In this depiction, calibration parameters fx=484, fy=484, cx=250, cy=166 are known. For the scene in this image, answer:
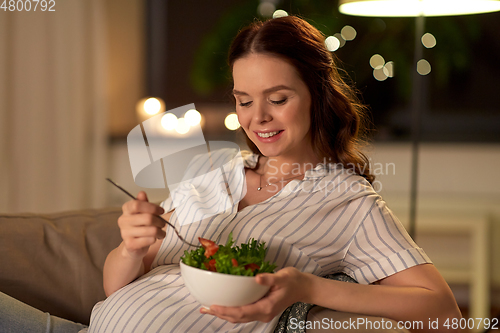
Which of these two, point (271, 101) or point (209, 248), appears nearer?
point (209, 248)

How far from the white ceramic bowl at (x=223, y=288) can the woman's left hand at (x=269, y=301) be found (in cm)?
1

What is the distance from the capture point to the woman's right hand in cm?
94

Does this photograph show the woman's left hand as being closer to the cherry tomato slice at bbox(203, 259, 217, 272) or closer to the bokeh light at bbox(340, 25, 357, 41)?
the cherry tomato slice at bbox(203, 259, 217, 272)

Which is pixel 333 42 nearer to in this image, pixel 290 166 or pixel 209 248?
pixel 290 166

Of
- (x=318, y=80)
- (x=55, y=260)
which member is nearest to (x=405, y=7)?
(x=318, y=80)

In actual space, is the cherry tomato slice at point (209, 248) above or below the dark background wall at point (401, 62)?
below

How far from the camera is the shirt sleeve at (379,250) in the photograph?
109cm

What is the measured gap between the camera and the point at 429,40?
2982 mm

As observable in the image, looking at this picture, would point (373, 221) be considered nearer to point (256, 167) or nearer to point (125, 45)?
point (256, 167)

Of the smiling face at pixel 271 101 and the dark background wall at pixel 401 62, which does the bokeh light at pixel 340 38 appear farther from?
the smiling face at pixel 271 101

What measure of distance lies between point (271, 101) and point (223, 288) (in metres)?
0.51

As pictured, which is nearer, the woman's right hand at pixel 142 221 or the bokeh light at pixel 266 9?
the woman's right hand at pixel 142 221

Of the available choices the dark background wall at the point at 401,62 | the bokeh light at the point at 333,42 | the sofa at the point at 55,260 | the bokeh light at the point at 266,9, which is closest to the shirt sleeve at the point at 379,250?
the sofa at the point at 55,260

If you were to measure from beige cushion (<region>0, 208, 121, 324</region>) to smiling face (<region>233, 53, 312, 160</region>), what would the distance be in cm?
60
